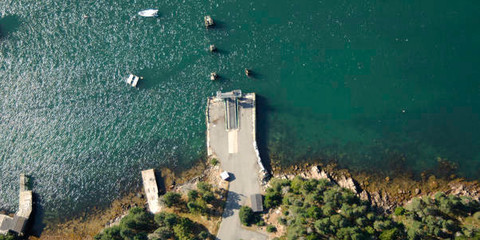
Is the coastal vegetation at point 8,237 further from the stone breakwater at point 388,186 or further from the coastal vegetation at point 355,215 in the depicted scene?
the stone breakwater at point 388,186

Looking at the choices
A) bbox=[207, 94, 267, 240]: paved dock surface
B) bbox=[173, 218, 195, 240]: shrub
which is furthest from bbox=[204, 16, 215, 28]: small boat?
bbox=[173, 218, 195, 240]: shrub

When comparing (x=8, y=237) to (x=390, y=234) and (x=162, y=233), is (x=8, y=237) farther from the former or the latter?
(x=390, y=234)

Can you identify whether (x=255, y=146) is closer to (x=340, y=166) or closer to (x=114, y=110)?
(x=340, y=166)

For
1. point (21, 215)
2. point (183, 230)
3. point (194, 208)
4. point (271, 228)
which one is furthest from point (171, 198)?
point (21, 215)

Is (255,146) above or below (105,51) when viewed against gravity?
below

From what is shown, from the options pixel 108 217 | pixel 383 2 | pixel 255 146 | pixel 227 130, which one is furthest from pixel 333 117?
pixel 108 217

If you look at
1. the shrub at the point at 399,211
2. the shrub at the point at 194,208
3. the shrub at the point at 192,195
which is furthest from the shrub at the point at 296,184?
the shrub at the point at 192,195
